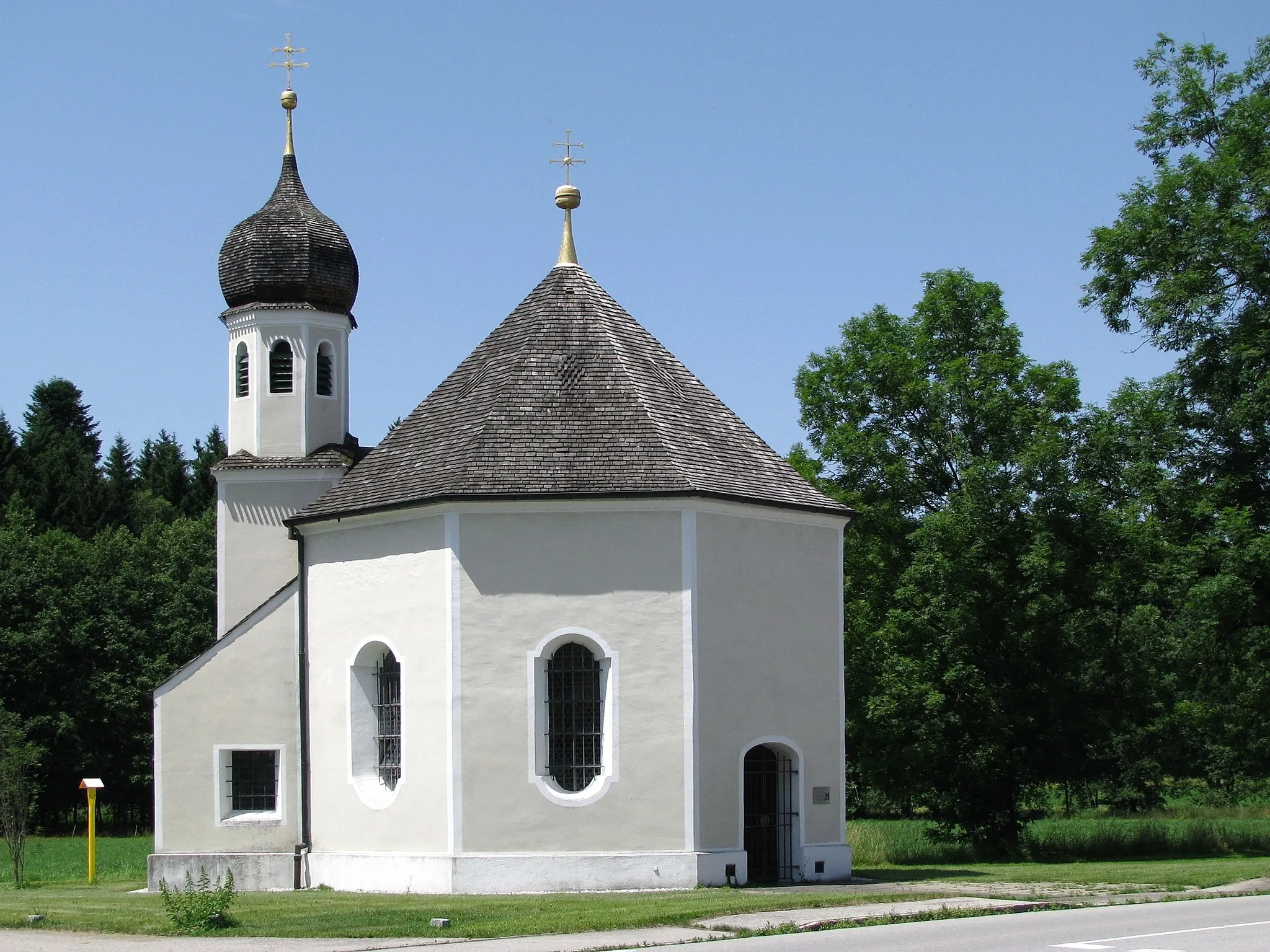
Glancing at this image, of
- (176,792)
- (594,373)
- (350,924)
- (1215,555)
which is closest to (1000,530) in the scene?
(1215,555)

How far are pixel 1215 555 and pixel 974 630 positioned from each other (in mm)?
5753

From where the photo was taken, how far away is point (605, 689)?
71.4 feet

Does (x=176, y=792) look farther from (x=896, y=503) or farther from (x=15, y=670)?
(x=15, y=670)

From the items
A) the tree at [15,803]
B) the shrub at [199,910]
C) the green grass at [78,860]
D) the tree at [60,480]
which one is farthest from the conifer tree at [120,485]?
the shrub at [199,910]

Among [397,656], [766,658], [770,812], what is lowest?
[770,812]

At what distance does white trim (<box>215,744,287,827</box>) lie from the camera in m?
24.8

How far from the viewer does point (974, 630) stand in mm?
32219

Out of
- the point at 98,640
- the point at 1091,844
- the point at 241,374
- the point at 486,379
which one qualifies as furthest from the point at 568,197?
the point at 98,640

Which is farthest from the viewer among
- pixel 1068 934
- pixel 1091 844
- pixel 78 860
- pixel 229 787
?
pixel 78 860

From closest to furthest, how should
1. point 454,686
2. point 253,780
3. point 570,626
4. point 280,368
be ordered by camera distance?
1. point 454,686
2. point 570,626
3. point 253,780
4. point 280,368

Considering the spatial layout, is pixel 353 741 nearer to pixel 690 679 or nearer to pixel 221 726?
pixel 221 726

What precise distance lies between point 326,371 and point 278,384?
0.99 m

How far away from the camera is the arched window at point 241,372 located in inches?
1142

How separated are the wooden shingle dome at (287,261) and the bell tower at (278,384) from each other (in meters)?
0.02
